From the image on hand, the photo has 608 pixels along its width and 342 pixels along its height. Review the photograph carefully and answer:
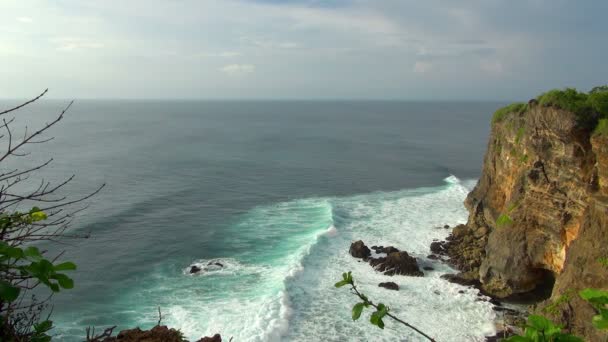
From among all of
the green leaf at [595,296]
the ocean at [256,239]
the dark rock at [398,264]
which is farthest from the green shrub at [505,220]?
the green leaf at [595,296]

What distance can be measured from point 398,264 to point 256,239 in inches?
493

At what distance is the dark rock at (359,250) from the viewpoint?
3242 cm

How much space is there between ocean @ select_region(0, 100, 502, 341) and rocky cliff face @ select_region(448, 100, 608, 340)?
300 centimetres

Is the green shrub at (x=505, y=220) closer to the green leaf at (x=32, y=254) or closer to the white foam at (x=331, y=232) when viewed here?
the white foam at (x=331, y=232)

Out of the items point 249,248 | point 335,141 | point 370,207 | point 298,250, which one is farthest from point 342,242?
point 335,141

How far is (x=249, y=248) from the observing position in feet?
114

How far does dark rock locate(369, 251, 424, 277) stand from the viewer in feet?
98.3

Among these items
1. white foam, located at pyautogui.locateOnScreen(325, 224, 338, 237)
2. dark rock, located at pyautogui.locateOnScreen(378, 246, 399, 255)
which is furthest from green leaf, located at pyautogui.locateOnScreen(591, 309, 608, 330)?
white foam, located at pyautogui.locateOnScreen(325, 224, 338, 237)

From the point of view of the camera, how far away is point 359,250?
32.6 metres

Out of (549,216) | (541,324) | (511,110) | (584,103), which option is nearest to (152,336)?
(541,324)

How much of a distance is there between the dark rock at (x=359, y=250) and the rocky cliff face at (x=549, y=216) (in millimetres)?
6801

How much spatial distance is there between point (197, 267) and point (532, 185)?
2270 centimetres

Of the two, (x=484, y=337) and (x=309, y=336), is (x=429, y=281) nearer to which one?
(x=484, y=337)

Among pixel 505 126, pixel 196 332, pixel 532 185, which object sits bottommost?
pixel 196 332
